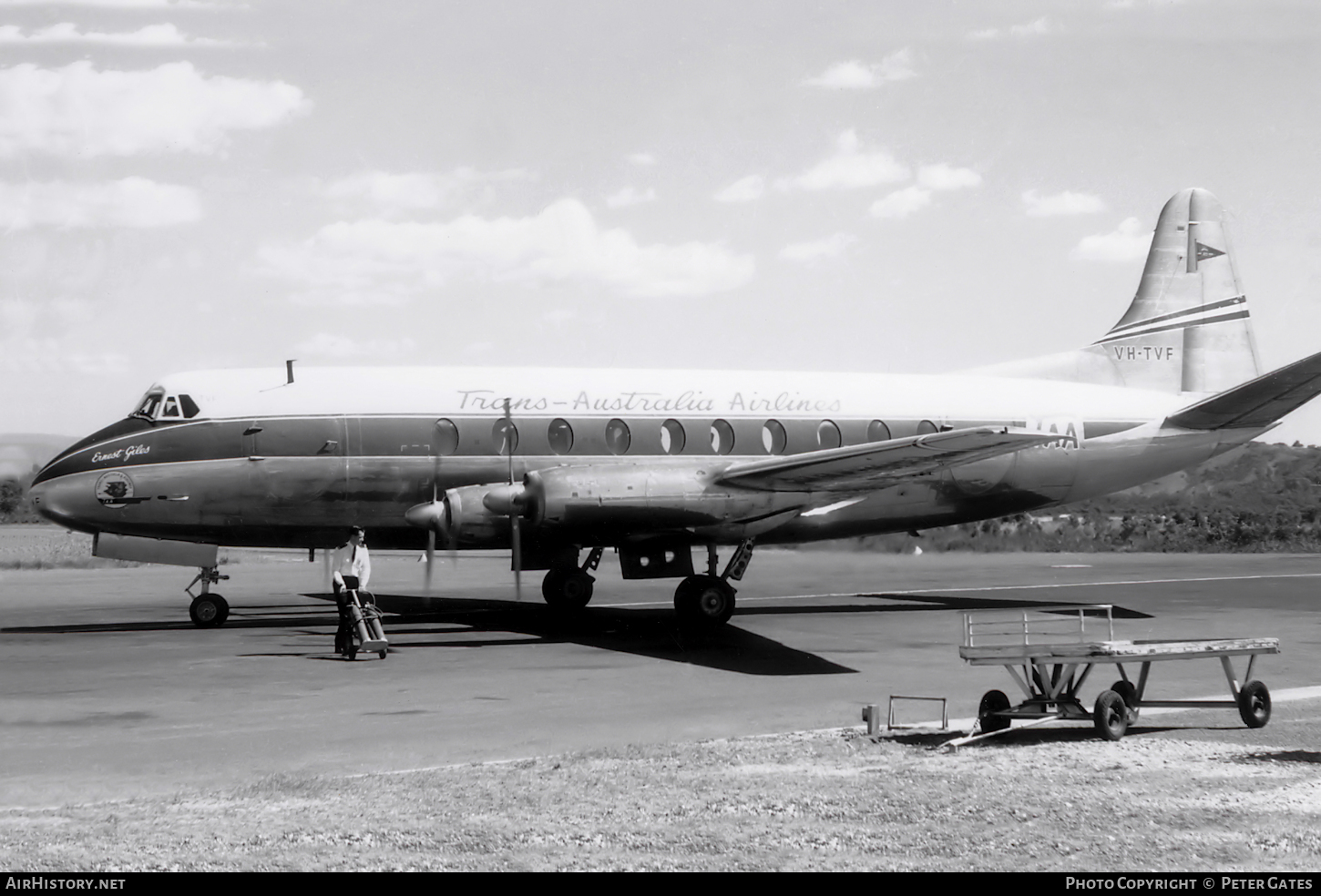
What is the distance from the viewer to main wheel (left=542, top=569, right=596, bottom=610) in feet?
79.7

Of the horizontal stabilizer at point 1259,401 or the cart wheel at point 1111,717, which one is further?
the horizontal stabilizer at point 1259,401

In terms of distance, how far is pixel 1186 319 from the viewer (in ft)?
97.0

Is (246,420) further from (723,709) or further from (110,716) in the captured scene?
(723,709)

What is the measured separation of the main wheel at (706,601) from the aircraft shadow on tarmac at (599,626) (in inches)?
10.2

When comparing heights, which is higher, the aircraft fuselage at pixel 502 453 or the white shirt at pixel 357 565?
the aircraft fuselage at pixel 502 453

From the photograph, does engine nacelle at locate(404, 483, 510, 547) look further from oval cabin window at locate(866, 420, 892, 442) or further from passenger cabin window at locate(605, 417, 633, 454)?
oval cabin window at locate(866, 420, 892, 442)

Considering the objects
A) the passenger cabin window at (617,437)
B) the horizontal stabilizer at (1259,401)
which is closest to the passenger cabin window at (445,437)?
the passenger cabin window at (617,437)

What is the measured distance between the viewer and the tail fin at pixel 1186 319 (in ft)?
96.3

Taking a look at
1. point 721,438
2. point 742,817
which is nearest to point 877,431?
point 721,438

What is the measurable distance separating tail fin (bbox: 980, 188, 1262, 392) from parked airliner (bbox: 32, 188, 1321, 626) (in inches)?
100

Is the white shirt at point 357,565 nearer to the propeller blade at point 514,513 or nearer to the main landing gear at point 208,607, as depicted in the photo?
the propeller blade at point 514,513

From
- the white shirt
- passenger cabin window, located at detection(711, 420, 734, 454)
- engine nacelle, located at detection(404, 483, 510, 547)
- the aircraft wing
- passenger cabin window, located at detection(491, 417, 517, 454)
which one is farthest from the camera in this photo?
passenger cabin window, located at detection(711, 420, 734, 454)

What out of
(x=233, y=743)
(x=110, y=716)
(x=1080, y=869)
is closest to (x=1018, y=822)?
(x=1080, y=869)

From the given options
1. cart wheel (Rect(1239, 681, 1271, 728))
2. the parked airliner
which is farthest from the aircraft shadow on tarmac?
cart wheel (Rect(1239, 681, 1271, 728))
